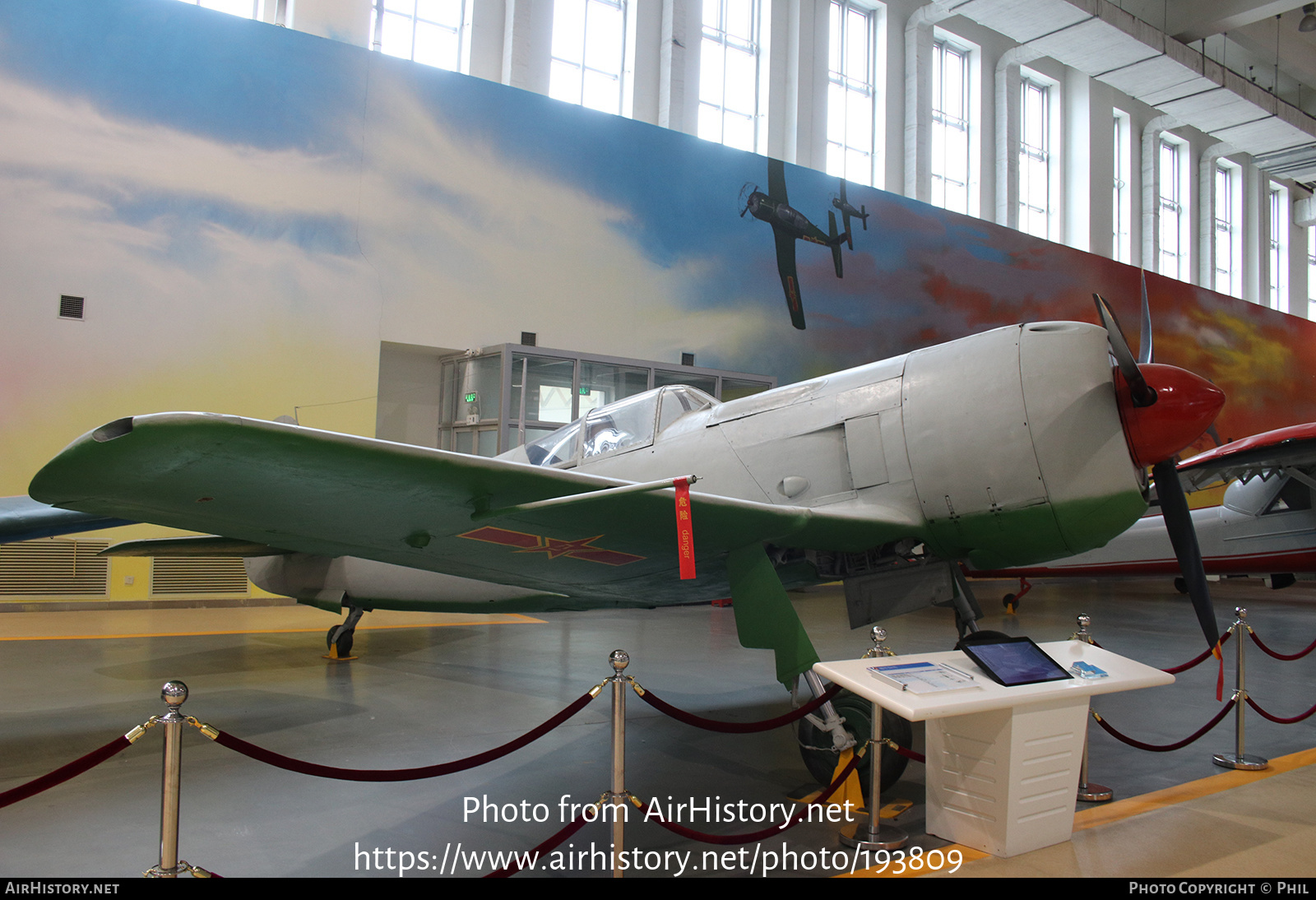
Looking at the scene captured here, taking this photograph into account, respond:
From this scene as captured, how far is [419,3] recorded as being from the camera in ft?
37.5

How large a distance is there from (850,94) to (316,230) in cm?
1130

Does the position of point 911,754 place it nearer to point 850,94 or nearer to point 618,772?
point 618,772

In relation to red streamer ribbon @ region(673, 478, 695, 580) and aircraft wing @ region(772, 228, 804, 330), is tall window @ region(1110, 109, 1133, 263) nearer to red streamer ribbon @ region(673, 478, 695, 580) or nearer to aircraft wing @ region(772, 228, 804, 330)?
aircraft wing @ region(772, 228, 804, 330)

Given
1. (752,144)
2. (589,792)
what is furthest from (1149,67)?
(589,792)

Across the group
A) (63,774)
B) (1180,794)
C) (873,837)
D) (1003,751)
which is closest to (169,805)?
(63,774)

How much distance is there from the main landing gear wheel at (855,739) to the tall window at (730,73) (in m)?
12.3

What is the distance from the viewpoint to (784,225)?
12.7m

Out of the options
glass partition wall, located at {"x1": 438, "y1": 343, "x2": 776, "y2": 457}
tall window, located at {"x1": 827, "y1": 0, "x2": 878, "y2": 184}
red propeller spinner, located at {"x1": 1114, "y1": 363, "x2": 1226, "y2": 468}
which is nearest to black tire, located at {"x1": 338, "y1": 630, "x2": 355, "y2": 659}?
glass partition wall, located at {"x1": 438, "y1": 343, "x2": 776, "y2": 457}

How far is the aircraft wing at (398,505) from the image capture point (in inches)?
88.8

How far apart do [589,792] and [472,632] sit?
16.2ft

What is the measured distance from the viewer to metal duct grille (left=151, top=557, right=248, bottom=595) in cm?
856

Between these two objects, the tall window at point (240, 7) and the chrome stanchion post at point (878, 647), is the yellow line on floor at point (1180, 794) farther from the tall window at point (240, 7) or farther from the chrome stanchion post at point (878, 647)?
the tall window at point (240, 7)

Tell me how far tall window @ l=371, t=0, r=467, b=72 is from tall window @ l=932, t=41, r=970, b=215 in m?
10.4

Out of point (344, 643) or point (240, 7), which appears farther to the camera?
point (240, 7)
